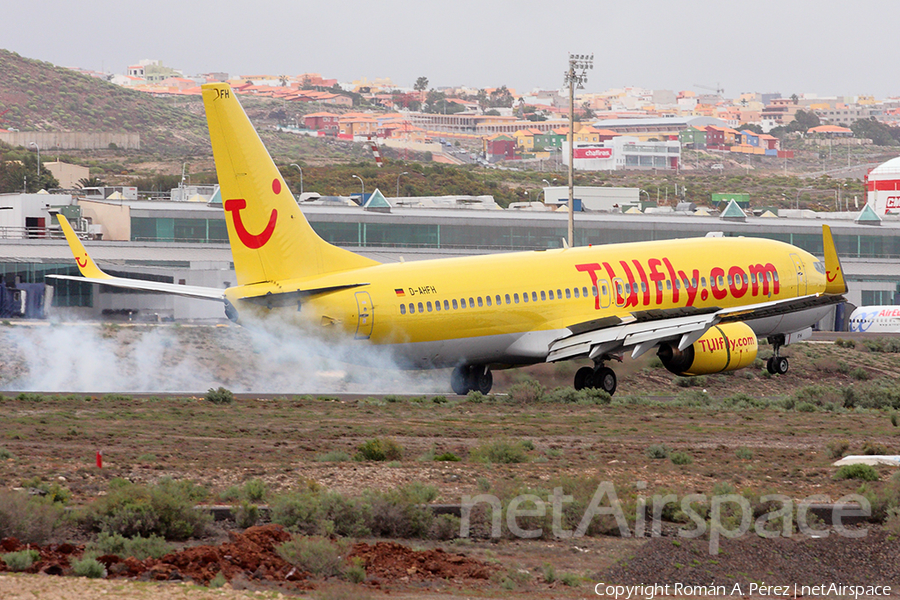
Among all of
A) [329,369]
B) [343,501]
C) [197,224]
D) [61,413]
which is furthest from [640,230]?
[343,501]

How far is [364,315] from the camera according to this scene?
33562 mm

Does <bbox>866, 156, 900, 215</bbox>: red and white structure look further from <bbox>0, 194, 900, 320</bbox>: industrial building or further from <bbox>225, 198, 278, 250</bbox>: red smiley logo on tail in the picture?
<bbox>225, 198, 278, 250</bbox>: red smiley logo on tail

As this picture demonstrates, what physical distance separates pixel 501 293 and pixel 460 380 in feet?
12.5

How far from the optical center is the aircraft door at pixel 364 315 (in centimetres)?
3350

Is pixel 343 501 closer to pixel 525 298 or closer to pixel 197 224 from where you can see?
pixel 525 298

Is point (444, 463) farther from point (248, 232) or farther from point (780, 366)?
point (780, 366)

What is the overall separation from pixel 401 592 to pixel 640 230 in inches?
2914

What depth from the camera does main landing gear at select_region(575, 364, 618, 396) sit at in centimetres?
3875

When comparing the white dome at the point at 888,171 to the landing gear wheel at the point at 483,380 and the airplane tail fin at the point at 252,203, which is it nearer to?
the landing gear wheel at the point at 483,380

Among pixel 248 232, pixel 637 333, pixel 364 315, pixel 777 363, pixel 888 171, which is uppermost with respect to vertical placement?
pixel 888 171

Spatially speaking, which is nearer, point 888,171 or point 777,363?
point 777,363

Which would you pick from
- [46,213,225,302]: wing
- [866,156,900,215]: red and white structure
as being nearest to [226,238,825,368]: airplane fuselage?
[46,213,225,302]: wing

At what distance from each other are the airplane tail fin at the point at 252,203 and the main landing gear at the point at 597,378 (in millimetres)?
10377

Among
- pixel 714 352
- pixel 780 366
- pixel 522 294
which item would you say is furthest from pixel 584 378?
pixel 780 366
